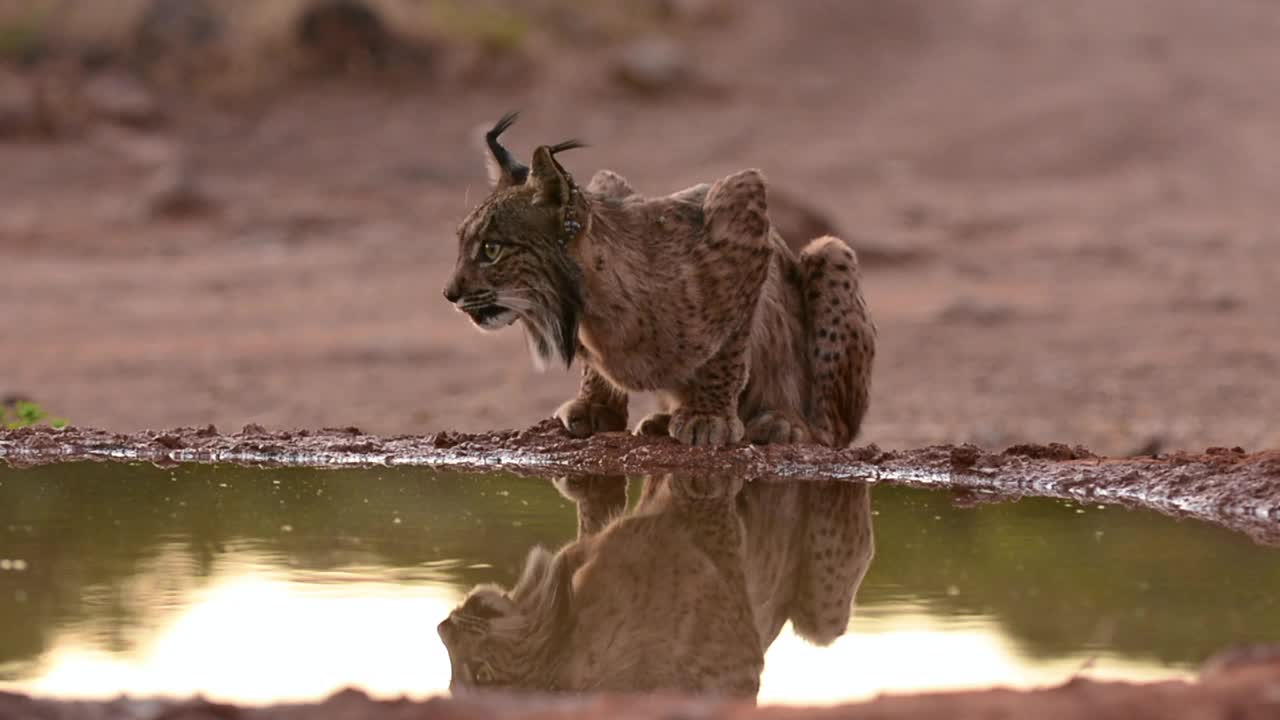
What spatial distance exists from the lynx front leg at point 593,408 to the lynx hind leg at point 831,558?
1.33 metres

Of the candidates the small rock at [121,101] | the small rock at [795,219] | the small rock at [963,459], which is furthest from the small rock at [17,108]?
the small rock at [963,459]

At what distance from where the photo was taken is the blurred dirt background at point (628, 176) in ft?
53.4

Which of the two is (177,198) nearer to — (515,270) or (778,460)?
(515,270)

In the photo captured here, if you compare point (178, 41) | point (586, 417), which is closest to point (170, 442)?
point (586, 417)

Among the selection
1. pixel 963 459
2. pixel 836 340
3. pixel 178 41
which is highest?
pixel 178 41

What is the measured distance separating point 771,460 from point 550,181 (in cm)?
149

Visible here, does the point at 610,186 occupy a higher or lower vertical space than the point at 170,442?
higher

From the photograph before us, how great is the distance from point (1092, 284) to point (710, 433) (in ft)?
47.4

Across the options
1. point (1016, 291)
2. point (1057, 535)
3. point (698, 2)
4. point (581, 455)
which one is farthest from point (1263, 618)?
point (698, 2)

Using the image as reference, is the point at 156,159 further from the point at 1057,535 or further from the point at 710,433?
→ the point at 1057,535

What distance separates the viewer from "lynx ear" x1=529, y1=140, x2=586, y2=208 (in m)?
7.61

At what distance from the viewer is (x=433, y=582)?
237 inches

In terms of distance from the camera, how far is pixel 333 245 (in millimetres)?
24094

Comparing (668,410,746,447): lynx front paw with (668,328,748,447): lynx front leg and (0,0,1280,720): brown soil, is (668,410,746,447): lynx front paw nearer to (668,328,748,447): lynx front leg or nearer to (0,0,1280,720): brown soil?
(668,328,748,447): lynx front leg
